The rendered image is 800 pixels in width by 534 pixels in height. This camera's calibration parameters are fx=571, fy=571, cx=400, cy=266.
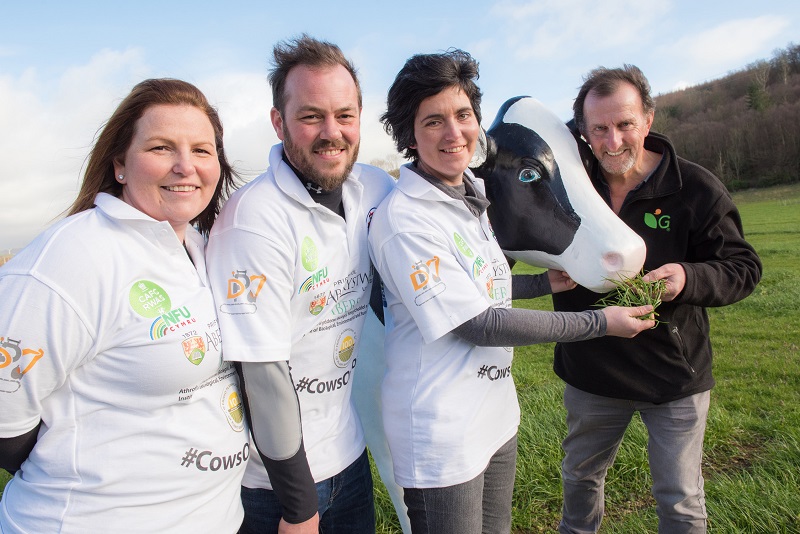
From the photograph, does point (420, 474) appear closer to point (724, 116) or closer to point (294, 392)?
point (294, 392)

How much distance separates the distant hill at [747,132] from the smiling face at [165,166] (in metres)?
47.2

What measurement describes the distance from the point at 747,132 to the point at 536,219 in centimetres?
6995

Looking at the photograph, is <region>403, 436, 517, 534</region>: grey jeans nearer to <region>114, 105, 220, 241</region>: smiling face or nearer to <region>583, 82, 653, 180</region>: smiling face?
<region>114, 105, 220, 241</region>: smiling face

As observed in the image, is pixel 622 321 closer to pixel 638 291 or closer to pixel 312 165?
pixel 638 291

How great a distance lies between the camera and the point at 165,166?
191cm

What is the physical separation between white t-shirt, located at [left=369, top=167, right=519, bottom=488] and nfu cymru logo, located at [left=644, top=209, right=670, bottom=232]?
3.29 ft

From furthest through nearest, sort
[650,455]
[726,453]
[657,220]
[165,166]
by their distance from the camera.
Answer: [726,453] < [650,455] < [657,220] < [165,166]

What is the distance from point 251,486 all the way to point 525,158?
78.2 inches

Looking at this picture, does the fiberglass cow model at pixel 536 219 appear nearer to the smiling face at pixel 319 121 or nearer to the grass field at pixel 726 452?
the smiling face at pixel 319 121

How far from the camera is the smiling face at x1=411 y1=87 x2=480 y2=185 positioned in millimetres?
2502

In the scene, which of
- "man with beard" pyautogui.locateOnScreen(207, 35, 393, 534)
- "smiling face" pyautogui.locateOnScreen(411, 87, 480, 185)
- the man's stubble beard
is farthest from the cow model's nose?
the man's stubble beard

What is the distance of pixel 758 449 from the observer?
4.33 meters

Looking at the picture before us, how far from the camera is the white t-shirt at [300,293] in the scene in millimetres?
2021

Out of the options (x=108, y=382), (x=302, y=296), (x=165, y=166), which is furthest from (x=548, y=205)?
(x=108, y=382)
